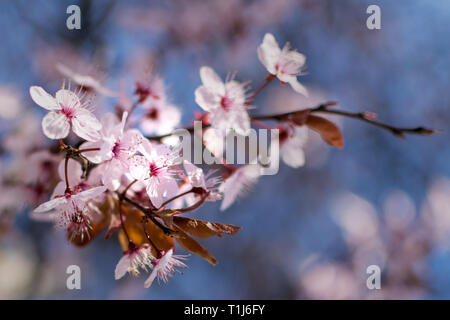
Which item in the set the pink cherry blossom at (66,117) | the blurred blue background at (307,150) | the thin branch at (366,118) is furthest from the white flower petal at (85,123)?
the blurred blue background at (307,150)

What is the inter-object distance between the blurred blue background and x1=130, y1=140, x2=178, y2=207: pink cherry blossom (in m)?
1.27

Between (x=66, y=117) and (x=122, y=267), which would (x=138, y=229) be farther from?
(x=66, y=117)

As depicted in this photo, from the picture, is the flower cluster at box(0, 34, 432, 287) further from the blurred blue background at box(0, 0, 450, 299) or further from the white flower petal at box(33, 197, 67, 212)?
the blurred blue background at box(0, 0, 450, 299)

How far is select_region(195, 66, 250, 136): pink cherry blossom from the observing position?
0.66m

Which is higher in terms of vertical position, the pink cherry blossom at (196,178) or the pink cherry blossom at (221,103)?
the pink cherry blossom at (221,103)

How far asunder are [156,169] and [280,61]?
0.94 feet

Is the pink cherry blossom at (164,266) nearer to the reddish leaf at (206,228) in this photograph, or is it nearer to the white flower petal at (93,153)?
the reddish leaf at (206,228)

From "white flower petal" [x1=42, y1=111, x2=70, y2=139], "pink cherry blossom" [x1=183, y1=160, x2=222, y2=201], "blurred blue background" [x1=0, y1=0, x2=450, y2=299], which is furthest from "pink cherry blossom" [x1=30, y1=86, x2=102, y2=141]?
"blurred blue background" [x1=0, y1=0, x2=450, y2=299]

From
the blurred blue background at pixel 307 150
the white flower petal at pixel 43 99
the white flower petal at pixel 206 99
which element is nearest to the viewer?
the white flower petal at pixel 43 99

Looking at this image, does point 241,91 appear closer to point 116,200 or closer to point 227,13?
point 116,200

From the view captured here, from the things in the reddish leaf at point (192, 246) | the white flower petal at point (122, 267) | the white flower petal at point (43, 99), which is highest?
the white flower petal at point (43, 99)

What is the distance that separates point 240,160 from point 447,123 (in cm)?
210

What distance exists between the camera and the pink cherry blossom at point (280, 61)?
2.23ft

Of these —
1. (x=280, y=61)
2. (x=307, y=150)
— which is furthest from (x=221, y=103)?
(x=307, y=150)
